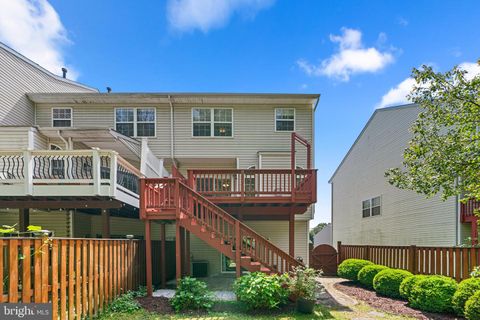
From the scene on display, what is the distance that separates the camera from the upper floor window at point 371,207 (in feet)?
50.0

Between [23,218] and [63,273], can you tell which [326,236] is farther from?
[63,273]

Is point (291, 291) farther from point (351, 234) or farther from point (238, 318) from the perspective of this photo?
point (351, 234)

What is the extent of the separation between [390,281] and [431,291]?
1.46m

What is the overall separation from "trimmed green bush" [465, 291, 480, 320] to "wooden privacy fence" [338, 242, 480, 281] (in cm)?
193

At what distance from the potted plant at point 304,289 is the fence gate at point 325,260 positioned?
21.5 feet

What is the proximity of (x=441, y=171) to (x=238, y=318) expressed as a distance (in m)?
4.70

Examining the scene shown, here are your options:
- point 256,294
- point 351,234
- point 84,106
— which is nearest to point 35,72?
point 84,106

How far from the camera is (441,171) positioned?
4.79m

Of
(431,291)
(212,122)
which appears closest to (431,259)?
(431,291)

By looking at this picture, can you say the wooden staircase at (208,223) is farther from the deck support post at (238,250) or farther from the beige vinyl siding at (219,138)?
the beige vinyl siding at (219,138)

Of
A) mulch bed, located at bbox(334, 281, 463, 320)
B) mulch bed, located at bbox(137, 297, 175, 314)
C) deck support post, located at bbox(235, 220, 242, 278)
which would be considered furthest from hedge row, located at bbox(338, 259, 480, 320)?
mulch bed, located at bbox(137, 297, 175, 314)

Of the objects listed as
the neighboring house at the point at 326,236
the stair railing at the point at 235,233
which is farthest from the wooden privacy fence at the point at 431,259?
the neighboring house at the point at 326,236

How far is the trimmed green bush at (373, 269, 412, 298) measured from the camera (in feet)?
24.0

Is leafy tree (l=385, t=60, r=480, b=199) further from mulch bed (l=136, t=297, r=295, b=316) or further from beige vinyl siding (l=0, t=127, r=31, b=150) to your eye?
beige vinyl siding (l=0, t=127, r=31, b=150)
